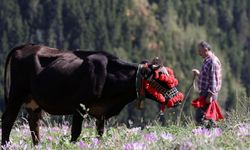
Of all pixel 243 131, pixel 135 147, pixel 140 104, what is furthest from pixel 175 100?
pixel 135 147

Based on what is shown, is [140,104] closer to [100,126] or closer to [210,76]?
[100,126]

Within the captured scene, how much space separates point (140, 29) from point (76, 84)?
169287 millimetres

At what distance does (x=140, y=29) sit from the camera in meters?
178

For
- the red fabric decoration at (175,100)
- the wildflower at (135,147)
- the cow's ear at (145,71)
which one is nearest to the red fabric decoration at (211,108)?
the red fabric decoration at (175,100)

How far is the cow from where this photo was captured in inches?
376

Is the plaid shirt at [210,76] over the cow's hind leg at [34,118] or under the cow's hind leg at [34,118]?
over

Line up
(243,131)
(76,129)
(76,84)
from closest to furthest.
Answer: (243,131) < (76,129) < (76,84)

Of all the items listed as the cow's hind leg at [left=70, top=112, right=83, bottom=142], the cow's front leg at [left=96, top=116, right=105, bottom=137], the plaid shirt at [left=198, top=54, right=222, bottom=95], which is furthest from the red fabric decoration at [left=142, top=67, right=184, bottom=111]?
the plaid shirt at [left=198, top=54, right=222, bottom=95]

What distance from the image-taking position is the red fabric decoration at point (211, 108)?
10.7 metres

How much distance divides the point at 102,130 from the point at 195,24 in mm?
174915

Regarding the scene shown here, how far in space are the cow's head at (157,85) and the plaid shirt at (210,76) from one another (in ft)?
5.39

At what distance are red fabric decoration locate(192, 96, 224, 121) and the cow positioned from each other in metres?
1.21

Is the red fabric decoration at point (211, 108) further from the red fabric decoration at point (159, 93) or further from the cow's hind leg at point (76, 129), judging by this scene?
the cow's hind leg at point (76, 129)

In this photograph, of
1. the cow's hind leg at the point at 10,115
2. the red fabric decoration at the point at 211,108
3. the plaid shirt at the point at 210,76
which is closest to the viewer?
the cow's hind leg at the point at 10,115
